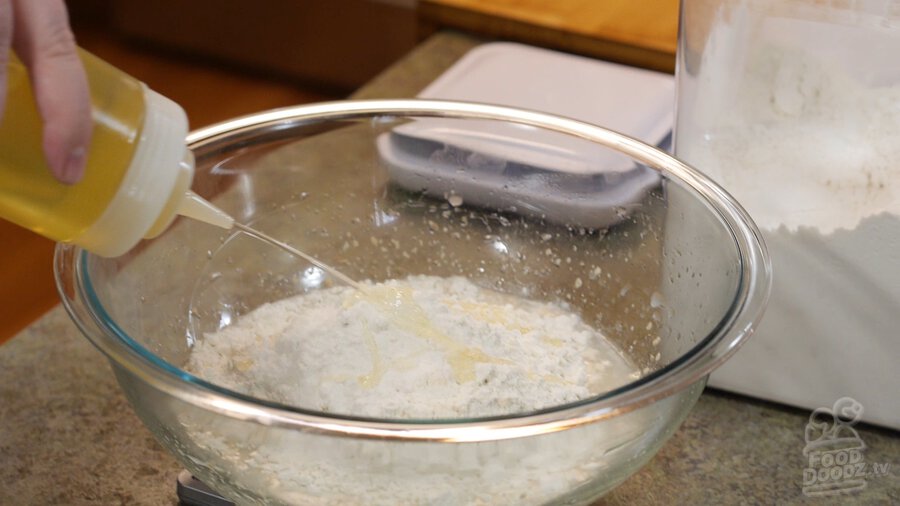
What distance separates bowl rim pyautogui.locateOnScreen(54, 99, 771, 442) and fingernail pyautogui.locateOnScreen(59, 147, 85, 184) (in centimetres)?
8

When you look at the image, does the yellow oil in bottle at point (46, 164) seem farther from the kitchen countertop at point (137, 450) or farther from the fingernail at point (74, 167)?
the kitchen countertop at point (137, 450)

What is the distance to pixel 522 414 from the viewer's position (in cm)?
47

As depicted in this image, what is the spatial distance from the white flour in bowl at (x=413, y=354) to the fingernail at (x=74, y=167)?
19cm

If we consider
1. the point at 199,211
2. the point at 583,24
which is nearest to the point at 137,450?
the point at 199,211

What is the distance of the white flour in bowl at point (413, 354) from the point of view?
0.61 meters

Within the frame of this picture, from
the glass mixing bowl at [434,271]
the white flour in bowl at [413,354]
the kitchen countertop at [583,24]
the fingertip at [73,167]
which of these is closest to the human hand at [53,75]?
the fingertip at [73,167]

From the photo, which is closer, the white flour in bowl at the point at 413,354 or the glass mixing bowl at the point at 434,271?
the glass mixing bowl at the point at 434,271

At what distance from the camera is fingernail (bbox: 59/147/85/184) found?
1.60 feet

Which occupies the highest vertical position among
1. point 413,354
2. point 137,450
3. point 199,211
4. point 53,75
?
point 53,75

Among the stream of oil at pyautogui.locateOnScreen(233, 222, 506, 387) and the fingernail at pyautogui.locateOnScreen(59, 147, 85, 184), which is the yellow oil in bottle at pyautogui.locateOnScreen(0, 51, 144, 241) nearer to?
the fingernail at pyautogui.locateOnScreen(59, 147, 85, 184)

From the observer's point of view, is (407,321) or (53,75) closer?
(53,75)

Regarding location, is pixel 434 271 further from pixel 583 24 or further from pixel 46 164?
pixel 583 24

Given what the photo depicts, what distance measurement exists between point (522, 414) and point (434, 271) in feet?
1.11

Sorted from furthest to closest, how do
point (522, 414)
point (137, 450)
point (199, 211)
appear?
point (137, 450), point (199, 211), point (522, 414)
